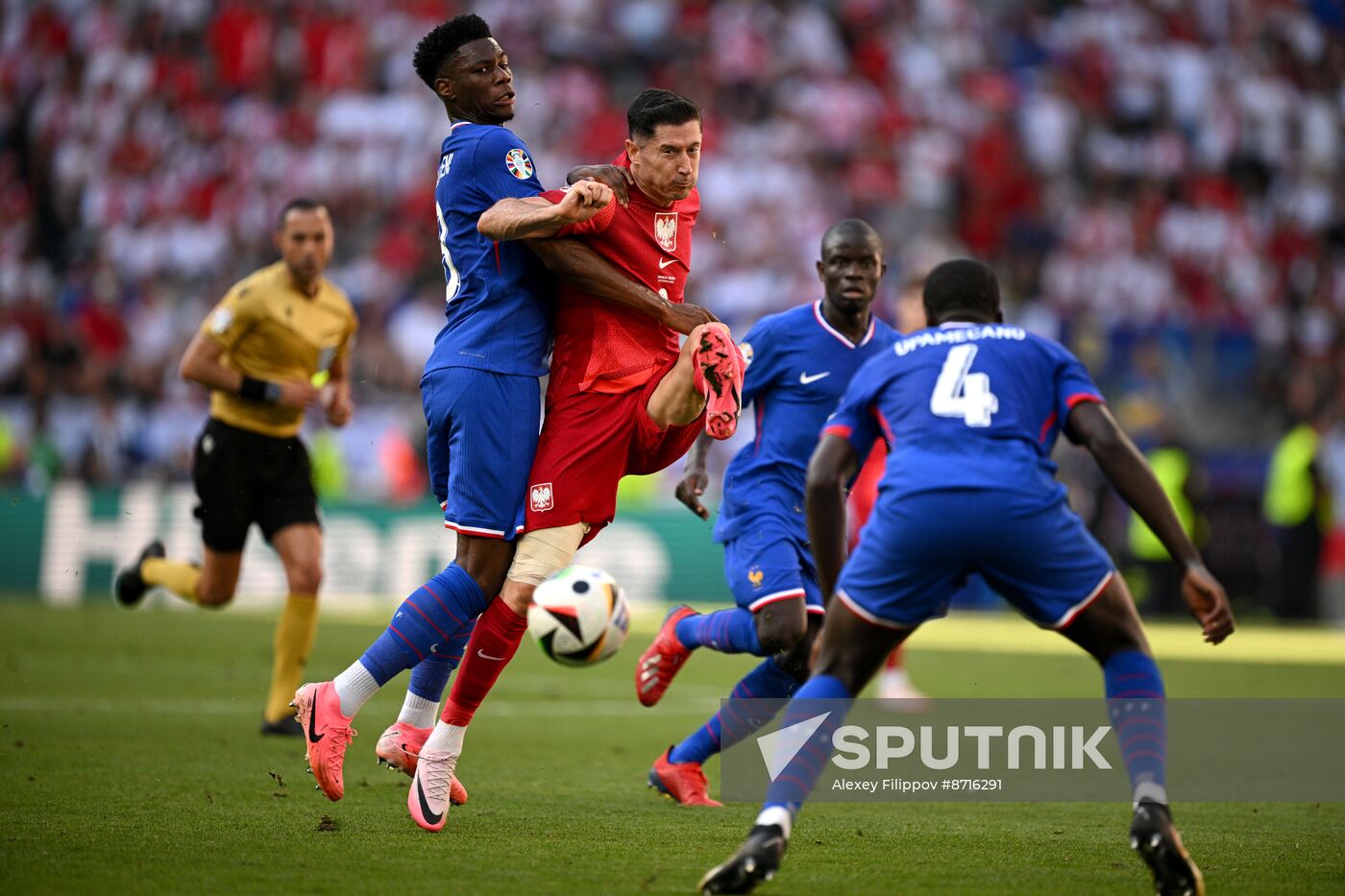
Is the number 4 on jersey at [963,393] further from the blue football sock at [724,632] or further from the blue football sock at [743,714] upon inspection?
the blue football sock at [743,714]

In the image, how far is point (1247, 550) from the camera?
18.9 meters

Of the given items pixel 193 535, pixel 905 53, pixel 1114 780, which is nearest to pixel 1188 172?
pixel 905 53

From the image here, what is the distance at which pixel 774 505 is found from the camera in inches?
284

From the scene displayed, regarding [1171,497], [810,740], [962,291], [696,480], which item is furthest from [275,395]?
[1171,497]

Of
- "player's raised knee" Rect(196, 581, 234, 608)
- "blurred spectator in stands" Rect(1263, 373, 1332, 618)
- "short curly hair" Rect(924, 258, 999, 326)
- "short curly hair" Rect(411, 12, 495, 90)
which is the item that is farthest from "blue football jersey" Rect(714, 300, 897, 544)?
"blurred spectator in stands" Rect(1263, 373, 1332, 618)

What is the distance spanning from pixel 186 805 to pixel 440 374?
6.17 feet

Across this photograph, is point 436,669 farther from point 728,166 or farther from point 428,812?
point 728,166

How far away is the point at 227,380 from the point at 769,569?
3.77 meters

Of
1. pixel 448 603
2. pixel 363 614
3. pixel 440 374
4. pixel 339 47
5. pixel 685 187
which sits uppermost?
pixel 339 47

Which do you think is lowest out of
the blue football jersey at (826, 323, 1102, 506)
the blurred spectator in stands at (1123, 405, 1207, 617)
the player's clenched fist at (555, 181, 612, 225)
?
the blurred spectator in stands at (1123, 405, 1207, 617)

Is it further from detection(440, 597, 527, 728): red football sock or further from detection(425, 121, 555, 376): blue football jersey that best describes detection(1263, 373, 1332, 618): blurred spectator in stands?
detection(440, 597, 527, 728): red football sock

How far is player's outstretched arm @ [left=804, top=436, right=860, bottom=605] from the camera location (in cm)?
492

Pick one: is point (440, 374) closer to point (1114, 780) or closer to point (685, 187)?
point (685, 187)

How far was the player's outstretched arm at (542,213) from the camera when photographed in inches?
228
